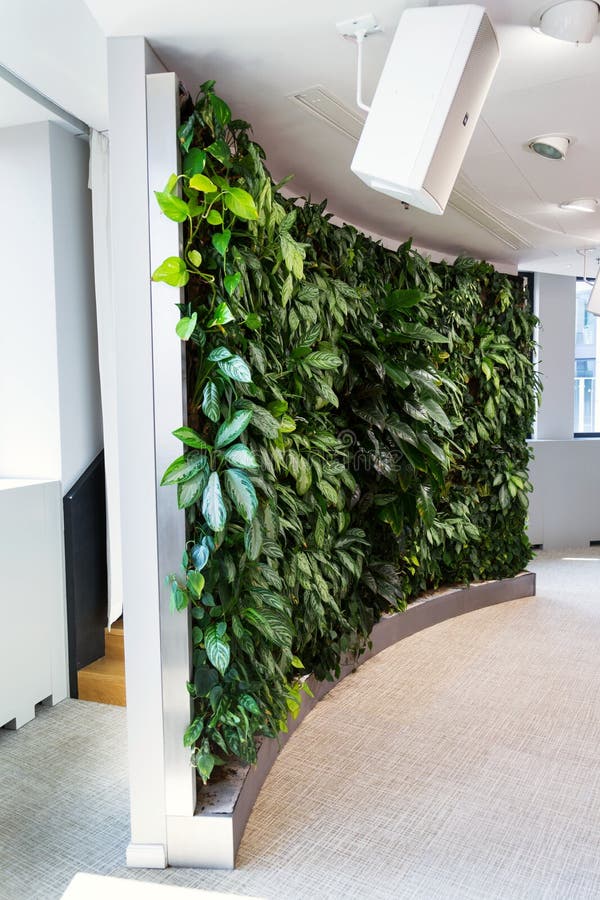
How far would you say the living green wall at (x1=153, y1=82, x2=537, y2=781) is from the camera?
77.4 inches

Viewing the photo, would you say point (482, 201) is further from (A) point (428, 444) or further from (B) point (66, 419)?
(B) point (66, 419)

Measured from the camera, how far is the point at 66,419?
3213 mm

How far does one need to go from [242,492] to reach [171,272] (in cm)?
64

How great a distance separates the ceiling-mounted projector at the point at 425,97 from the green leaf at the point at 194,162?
448mm

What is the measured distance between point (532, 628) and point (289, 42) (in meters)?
3.50

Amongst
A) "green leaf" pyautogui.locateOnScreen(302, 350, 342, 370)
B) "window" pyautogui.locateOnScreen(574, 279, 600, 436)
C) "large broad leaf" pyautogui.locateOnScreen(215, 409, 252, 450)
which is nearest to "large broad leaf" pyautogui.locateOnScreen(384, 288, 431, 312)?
"green leaf" pyautogui.locateOnScreen(302, 350, 342, 370)

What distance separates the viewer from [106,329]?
3.28 m

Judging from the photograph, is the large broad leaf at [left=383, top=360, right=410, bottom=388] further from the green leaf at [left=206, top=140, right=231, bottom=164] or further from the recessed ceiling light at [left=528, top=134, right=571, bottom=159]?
the green leaf at [left=206, top=140, right=231, bottom=164]

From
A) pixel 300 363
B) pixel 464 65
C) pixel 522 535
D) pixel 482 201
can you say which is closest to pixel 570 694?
pixel 522 535

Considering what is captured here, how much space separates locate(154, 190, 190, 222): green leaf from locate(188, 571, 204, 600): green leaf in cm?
99

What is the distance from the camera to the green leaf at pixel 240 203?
192cm

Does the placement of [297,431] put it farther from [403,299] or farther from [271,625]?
[403,299]

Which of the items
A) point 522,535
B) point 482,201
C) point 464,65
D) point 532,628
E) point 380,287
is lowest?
point 532,628

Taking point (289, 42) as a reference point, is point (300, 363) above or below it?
below
